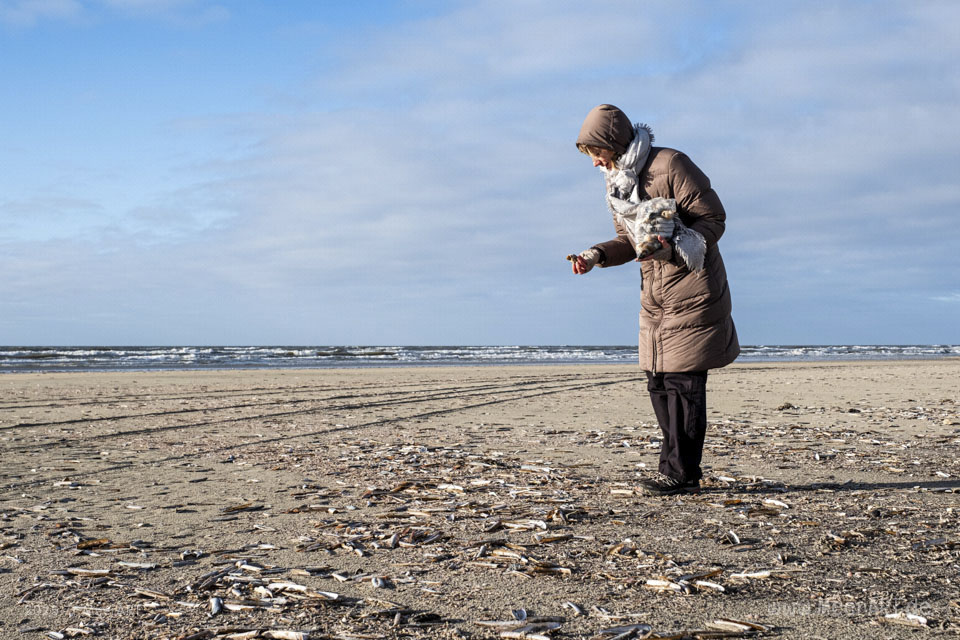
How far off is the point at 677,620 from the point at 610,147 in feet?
8.15

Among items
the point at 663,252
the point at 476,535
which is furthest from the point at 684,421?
the point at 476,535

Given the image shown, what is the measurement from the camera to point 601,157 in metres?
3.97

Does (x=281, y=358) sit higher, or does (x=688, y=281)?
(x=688, y=281)

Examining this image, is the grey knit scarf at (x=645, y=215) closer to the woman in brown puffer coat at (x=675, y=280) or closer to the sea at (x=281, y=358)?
the woman in brown puffer coat at (x=675, y=280)

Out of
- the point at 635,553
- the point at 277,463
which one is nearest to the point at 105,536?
the point at 277,463

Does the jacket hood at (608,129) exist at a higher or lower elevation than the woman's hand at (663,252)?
higher

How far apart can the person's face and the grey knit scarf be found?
0.06 m

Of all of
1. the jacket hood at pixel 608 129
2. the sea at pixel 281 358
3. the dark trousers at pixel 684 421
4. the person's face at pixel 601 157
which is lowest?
the sea at pixel 281 358

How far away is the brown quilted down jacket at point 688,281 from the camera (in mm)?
3793

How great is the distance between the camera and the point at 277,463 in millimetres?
5426

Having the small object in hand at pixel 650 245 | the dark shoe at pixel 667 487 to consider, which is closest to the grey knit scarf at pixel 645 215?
the small object in hand at pixel 650 245

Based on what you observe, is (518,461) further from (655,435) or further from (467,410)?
(467,410)

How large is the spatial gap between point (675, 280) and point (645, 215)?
446 millimetres

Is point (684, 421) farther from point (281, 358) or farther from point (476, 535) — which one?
point (281, 358)
